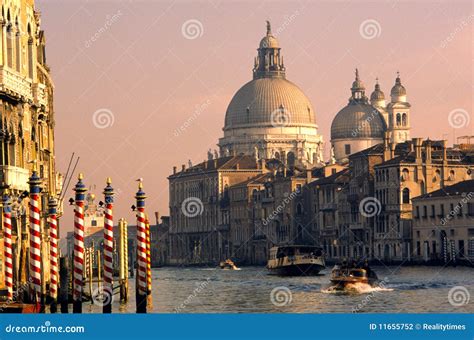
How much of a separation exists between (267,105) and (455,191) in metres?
77.9

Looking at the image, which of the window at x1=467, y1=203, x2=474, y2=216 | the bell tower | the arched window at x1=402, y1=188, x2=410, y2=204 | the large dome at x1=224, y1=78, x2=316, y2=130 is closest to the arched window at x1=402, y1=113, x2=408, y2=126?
the bell tower

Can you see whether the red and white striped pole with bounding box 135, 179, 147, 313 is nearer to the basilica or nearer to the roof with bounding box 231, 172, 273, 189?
the basilica

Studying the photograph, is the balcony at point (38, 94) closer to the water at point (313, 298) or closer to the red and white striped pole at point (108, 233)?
the red and white striped pole at point (108, 233)

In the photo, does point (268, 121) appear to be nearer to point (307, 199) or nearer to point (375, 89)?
point (375, 89)

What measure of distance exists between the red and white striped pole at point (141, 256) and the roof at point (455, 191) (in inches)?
2009

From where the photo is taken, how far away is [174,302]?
46.2 meters

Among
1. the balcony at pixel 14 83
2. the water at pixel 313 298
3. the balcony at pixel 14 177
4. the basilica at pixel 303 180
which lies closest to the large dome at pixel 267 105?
the basilica at pixel 303 180

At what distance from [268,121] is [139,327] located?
14288 centimetres

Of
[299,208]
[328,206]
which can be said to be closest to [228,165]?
[299,208]

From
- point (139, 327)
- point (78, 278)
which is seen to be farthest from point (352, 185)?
point (139, 327)

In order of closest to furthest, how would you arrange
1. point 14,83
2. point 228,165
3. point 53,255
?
1. point 14,83
2. point 53,255
3. point 228,165

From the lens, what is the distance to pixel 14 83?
103ft

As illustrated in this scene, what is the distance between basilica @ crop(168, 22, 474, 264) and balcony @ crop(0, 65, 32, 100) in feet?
177

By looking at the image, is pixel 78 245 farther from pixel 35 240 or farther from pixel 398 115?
pixel 398 115
